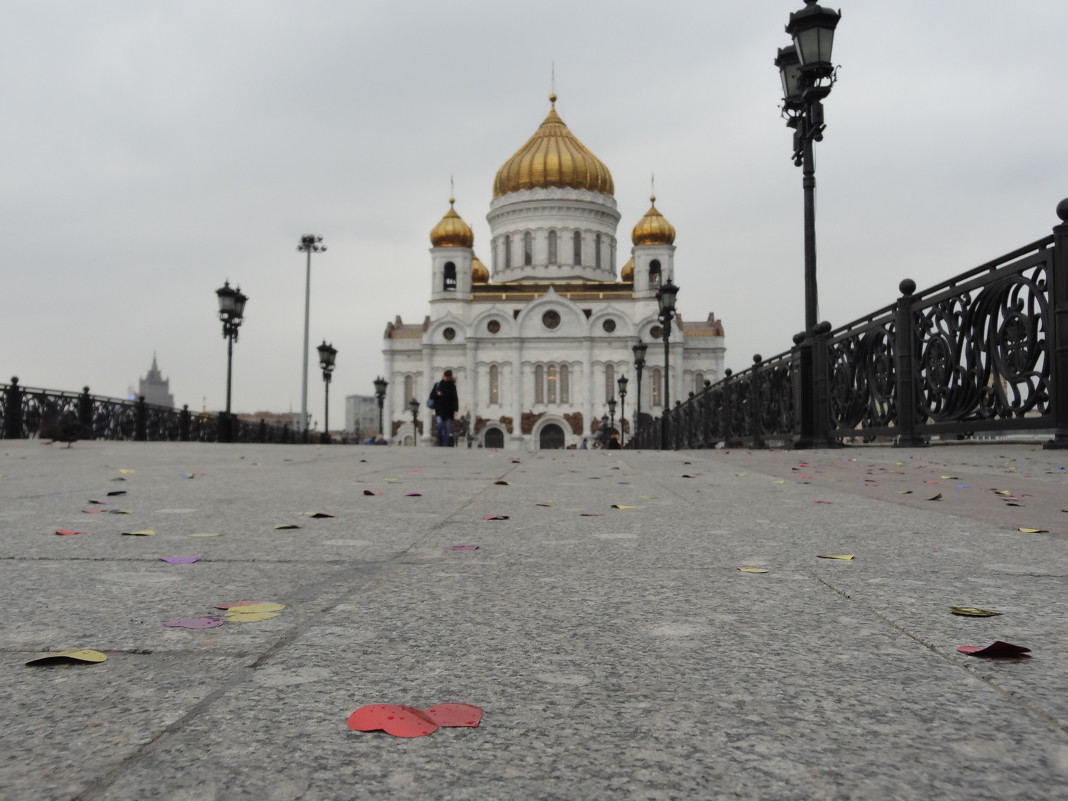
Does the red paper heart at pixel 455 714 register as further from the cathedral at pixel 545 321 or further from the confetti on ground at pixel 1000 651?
the cathedral at pixel 545 321

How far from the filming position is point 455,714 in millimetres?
1278

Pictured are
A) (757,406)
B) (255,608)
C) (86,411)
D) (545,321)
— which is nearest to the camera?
(255,608)

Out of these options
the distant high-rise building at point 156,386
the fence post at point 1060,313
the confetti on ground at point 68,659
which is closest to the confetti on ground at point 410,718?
the confetti on ground at point 68,659

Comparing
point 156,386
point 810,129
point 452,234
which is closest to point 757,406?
point 810,129

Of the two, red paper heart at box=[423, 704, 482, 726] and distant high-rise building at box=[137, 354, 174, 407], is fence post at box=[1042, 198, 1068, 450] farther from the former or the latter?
distant high-rise building at box=[137, 354, 174, 407]

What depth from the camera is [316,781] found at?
1.05 meters

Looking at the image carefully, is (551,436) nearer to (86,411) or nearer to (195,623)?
(86,411)

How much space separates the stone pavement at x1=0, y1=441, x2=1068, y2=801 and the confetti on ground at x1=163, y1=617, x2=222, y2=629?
0.17 feet

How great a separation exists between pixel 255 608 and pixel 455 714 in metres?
0.93

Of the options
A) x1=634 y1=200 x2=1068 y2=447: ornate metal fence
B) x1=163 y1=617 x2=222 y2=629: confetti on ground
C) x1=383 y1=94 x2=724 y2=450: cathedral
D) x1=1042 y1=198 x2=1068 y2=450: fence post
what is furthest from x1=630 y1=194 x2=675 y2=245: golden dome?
x1=163 y1=617 x2=222 y2=629: confetti on ground

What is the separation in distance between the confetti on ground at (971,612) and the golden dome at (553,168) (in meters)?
74.5

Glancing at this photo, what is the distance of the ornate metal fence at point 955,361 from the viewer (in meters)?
7.06

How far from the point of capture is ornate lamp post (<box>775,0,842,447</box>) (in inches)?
435

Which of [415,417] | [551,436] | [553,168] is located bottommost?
[551,436]
